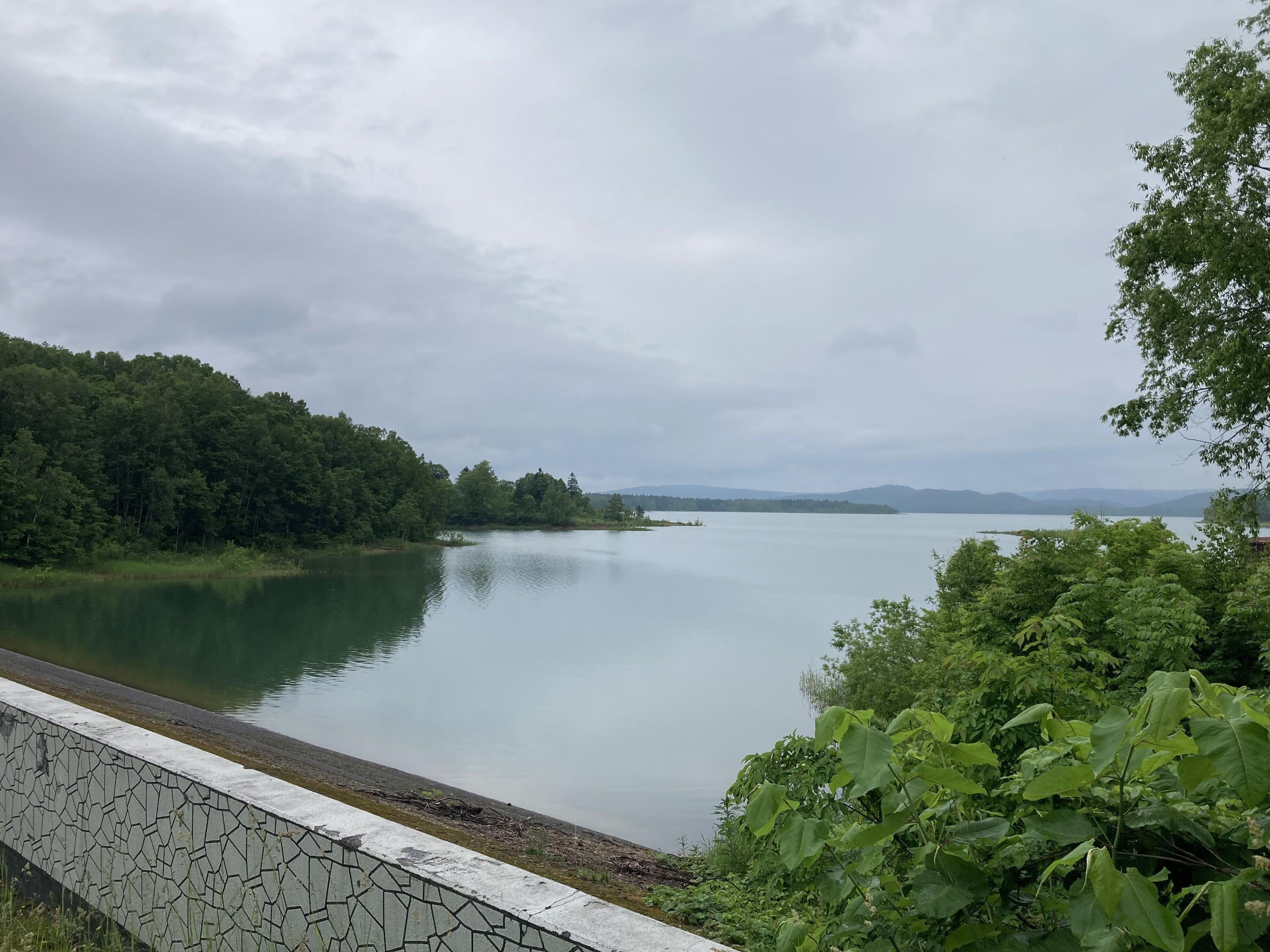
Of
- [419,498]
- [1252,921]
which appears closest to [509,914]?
[1252,921]

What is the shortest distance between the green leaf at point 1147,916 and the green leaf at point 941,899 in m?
0.29

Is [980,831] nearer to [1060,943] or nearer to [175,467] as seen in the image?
[1060,943]

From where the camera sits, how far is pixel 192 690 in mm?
18328

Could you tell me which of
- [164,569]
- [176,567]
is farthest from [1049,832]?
[176,567]

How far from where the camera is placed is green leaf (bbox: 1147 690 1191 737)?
3.80 ft

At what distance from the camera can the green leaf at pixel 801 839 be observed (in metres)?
1.55

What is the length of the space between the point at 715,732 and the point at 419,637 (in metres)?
13.0

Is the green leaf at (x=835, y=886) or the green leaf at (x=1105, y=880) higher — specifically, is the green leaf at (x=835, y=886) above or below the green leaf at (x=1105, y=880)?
below

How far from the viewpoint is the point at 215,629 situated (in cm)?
2659

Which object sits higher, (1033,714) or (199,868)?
(1033,714)

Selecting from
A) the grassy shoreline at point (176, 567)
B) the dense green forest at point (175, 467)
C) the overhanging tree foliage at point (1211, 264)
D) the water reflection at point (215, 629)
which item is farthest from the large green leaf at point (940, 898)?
the dense green forest at point (175, 467)

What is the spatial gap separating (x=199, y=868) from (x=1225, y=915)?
3860 mm

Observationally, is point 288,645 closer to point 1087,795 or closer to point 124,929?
point 124,929

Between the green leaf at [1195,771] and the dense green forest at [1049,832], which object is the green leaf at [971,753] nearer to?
the dense green forest at [1049,832]
